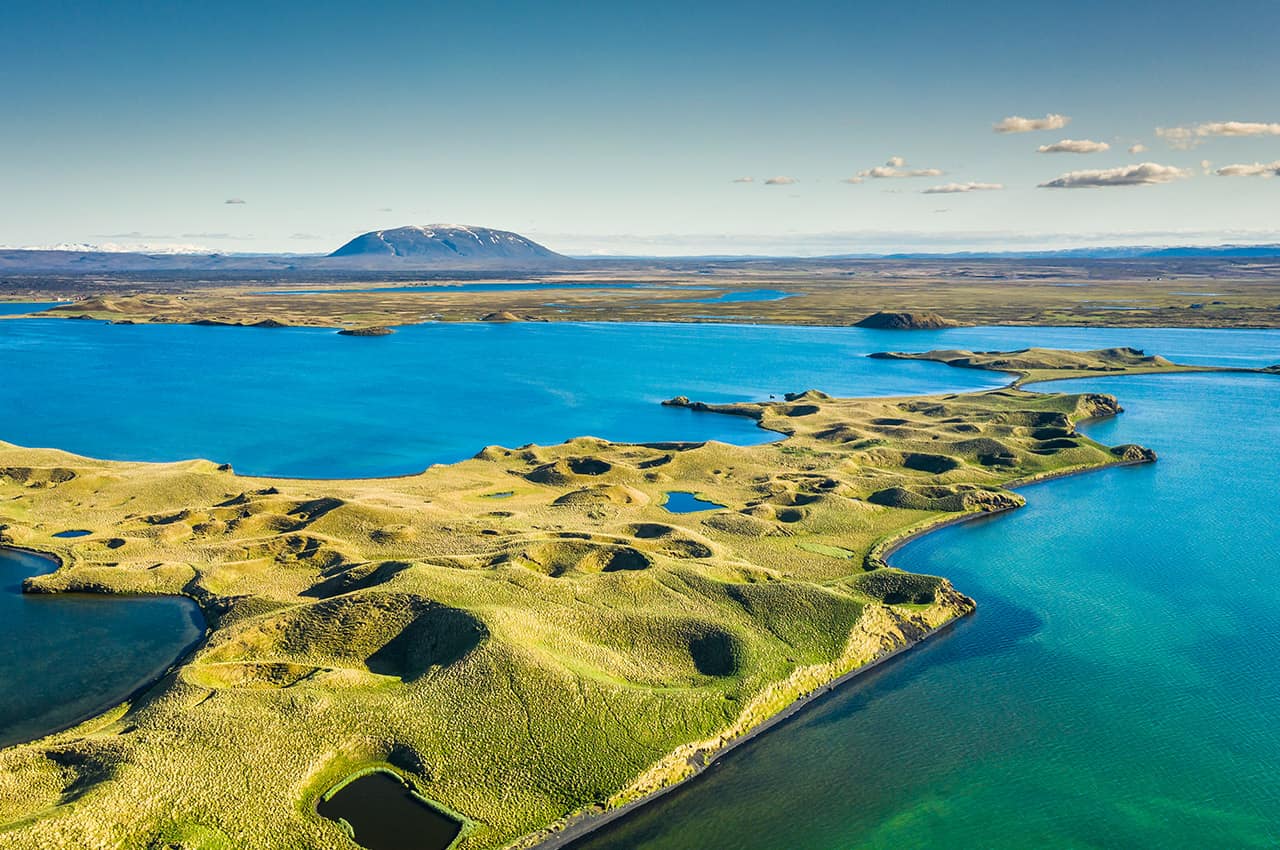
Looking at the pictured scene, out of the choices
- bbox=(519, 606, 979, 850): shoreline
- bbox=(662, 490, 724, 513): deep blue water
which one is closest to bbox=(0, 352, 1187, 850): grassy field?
bbox=(519, 606, 979, 850): shoreline

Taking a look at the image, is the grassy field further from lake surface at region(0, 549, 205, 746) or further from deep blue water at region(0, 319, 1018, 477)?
deep blue water at region(0, 319, 1018, 477)

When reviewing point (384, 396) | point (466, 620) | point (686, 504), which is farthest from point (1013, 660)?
point (384, 396)

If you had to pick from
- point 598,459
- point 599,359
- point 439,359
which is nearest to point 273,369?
point 439,359

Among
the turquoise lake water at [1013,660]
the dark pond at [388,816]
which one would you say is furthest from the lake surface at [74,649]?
the dark pond at [388,816]

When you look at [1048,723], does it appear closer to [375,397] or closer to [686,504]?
[686,504]

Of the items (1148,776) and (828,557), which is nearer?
(1148,776)

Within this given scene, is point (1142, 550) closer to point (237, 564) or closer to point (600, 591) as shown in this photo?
point (600, 591)

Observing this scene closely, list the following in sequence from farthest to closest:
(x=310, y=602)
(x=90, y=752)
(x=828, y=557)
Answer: (x=828, y=557) < (x=310, y=602) < (x=90, y=752)

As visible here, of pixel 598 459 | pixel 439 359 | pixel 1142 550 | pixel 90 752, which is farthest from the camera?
pixel 439 359
